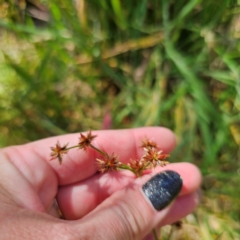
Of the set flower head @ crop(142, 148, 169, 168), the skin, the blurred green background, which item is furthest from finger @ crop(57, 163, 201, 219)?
flower head @ crop(142, 148, 169, 168)

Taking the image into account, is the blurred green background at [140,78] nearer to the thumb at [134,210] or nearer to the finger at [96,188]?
the finger at [96,188]

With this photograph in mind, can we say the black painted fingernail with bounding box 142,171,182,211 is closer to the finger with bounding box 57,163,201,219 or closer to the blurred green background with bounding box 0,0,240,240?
the finger with bounding box 57,163,201,219

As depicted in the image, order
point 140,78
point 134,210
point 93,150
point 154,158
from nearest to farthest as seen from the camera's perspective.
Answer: point 154,158 < point 134,210 < point 93,150 < point 140,78

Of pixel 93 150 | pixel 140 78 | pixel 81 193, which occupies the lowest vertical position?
pixel 81 193

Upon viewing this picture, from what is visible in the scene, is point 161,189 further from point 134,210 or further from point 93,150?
point 93,150

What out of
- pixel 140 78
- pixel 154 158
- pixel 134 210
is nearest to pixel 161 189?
pixel 134 210

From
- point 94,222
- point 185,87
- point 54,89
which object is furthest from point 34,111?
point 94,222
